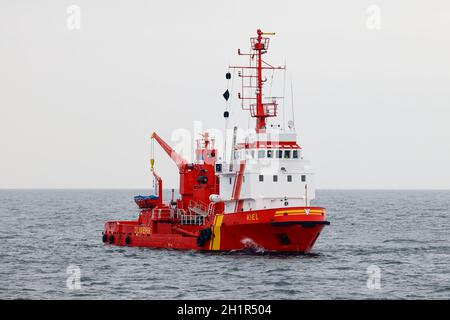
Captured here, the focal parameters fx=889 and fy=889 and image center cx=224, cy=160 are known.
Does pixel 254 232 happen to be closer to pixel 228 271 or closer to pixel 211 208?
pixel 228 271

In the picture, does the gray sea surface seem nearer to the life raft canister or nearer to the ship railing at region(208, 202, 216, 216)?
the life raft canister

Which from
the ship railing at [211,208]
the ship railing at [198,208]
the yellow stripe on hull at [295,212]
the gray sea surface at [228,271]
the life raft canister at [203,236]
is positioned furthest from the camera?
the ship railing at [198,208]

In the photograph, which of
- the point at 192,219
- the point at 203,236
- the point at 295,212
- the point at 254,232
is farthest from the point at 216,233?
the point at 295,212

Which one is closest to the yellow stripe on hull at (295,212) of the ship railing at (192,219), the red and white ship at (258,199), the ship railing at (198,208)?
the red and white ship at (258,199)

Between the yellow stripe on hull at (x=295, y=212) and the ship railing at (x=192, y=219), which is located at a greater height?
the yellow stripe on hull at (x=295, y=212)

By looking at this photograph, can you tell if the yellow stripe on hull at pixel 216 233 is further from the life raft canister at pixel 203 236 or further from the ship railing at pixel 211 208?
the ship railing at pixel 211 208

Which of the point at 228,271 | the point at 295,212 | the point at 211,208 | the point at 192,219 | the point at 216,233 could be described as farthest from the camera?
the point at 192,219

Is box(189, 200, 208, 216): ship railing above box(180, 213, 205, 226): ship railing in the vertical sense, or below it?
above

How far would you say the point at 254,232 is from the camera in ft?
151

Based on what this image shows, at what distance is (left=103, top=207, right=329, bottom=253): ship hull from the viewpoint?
44719 millimetres

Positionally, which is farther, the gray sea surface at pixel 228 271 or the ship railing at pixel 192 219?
the ship railing at pixel 192 219

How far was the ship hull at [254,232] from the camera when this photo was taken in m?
44.7

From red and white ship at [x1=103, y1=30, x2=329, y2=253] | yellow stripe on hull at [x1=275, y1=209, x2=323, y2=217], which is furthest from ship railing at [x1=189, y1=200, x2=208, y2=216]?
yellow stripe on hull at [x1=275, y1=209, x2=323, y2=217]

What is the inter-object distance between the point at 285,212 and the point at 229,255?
4658 millimetres
